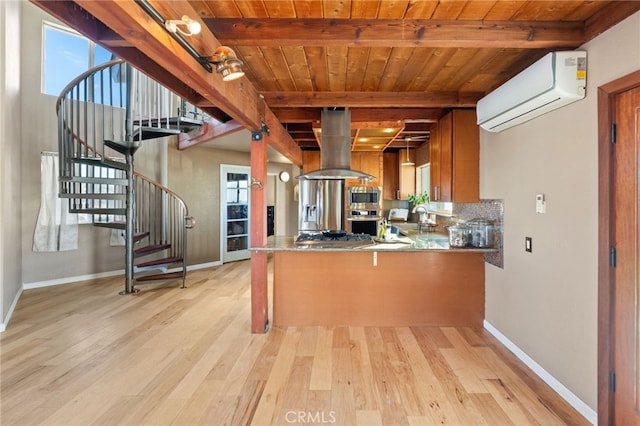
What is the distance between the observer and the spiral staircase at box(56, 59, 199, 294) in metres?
4.05

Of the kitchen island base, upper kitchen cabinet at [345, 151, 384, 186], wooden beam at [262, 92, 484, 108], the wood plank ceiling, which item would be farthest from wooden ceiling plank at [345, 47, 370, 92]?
upper kitchen cabinet at [345, 151, 384, 186]

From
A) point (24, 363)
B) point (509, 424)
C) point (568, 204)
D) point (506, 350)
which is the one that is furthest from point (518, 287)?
point (24, 363)

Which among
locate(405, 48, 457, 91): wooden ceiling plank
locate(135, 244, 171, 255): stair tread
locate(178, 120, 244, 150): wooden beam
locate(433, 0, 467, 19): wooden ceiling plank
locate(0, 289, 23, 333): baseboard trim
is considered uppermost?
locate(178, 120, 244, 150): wooden beam

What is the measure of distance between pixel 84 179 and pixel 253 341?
10.4 feet

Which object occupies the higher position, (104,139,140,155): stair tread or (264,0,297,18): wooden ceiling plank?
(264,0,297,18): wooden ceiling plank

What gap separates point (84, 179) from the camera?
158 inches

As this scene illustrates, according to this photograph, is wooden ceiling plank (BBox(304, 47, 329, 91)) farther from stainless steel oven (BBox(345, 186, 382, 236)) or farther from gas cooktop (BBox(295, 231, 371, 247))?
stainless steel oven (BBox(345, 186, 382, 236))

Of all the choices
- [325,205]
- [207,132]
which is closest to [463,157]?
[325,205]

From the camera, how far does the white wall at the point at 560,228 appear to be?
1.83 metres

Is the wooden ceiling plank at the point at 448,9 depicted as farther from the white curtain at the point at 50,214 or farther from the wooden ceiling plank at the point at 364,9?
the white curtain at the point at 50,214

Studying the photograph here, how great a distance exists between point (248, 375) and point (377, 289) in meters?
1.58

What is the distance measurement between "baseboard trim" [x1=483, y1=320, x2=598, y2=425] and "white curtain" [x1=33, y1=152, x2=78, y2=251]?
20.6ft

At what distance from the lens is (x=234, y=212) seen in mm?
6914

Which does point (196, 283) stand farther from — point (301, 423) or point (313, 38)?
point (313, 38)
